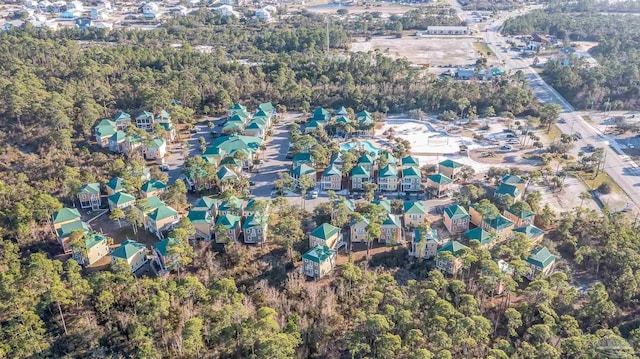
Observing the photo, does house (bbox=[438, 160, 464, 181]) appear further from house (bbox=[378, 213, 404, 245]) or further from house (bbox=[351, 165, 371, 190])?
house (bbox=[378, 213, 404, 245])

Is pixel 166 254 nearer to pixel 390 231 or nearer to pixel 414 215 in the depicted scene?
pixel 390 231

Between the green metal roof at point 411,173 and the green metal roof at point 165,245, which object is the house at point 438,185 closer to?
the green metal roof at point 411,173

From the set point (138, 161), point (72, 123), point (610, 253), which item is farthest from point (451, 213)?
point (72, 123)

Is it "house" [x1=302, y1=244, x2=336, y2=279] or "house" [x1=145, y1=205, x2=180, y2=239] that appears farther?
"house" [x1=145, y1=205, x2=180, y2=239]

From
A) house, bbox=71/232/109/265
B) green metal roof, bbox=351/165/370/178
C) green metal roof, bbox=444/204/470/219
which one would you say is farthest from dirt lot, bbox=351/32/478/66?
house, bbox=71/232/109/265

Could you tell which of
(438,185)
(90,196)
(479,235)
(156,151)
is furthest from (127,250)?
(438,185)
